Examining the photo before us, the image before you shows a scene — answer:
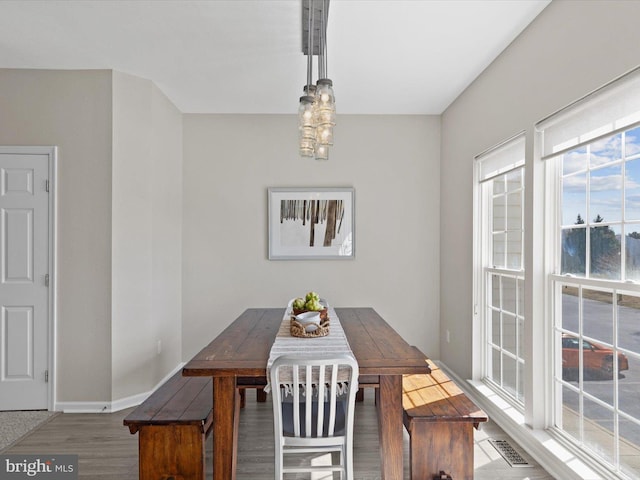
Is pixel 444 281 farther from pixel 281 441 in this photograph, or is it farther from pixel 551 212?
pixel 281 441

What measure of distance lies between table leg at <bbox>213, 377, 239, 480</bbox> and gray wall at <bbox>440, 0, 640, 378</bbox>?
1.85m

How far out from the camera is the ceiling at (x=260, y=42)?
247cm

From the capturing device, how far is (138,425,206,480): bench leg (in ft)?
6.73

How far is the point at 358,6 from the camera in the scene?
2.44 metres

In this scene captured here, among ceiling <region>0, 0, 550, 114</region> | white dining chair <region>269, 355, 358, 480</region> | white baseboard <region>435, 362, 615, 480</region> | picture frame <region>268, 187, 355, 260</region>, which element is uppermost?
ceiling <region>0, 0, 550, 114</region>

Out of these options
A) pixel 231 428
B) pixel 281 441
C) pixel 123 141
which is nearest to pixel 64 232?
pixel 123 141

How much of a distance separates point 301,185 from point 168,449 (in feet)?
9.48

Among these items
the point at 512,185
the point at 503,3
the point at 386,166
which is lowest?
the point at 512,185

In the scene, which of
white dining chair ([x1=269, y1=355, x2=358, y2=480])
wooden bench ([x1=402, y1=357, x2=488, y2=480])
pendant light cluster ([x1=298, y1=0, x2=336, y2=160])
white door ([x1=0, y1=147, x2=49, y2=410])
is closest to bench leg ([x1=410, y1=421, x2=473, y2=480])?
wooden bench ([x1=402, y1=357, x2=488, y2=480])

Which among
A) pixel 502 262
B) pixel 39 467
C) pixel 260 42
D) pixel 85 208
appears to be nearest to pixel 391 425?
pixel 502 262

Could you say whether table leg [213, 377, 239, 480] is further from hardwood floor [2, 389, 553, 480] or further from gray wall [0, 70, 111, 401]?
gray wall [0, 70, 111, 401]

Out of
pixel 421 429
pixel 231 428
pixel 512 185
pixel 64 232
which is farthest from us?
pixel 64 232

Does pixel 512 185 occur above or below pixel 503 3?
below

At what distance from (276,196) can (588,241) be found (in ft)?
9.54
